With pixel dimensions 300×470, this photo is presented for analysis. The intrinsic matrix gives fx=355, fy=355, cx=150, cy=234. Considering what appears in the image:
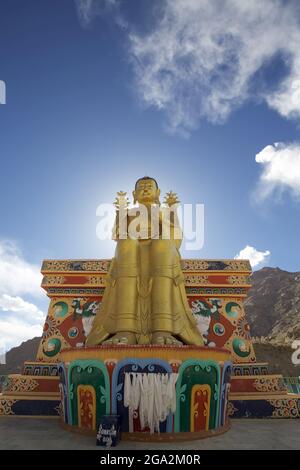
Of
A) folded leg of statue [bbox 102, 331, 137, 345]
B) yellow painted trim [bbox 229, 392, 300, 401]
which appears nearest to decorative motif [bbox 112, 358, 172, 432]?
folded leg of statue [bbox 102, 331, 137, 345]

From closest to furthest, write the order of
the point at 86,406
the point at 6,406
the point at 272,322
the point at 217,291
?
the point at 86,406 → the point at 6,406 → the point at 217,291 → the point at 272,322

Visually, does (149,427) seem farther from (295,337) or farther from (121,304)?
(295,337)

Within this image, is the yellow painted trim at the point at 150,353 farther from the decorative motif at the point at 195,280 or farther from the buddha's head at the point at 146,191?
the buddha's head at the point at 146,191

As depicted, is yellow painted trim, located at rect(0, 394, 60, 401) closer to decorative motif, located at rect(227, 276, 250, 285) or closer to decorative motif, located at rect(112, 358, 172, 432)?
decorative motif, located at rect(112, 358, 172, 432)

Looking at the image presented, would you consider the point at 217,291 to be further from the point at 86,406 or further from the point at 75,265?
the point at 86,406

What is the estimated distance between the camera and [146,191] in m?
9.44

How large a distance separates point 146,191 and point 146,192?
0.03m

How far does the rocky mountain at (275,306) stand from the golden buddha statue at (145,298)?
85.2 feet

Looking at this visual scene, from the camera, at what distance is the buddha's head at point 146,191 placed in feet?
31.0

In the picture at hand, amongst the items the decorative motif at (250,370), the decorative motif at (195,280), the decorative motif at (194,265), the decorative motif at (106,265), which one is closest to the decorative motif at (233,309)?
the decorative motif at (195,280)

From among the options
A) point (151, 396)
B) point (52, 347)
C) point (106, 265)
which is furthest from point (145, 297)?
point (52, 347)

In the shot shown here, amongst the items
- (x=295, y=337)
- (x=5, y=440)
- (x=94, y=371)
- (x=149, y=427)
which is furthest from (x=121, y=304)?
(x=295, y=337)

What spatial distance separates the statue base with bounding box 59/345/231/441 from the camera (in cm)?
579
